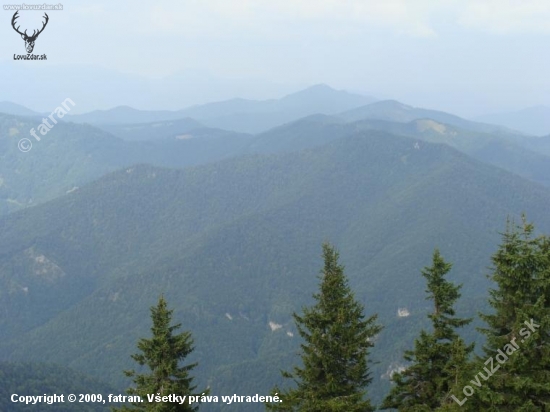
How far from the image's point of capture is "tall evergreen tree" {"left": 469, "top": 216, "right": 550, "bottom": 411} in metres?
26.1

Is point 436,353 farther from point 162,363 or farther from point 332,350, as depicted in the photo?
point 162,363

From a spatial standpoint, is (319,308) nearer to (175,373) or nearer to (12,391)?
(175,373)

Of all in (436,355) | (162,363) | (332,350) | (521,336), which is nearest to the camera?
(521,336)

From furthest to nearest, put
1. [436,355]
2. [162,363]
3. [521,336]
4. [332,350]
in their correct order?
[436,355] < [332,350] < [162,363] < [521,336]

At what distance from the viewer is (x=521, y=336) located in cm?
2680

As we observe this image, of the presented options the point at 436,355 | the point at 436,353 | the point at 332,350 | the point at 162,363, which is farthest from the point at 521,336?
the point at 162,363

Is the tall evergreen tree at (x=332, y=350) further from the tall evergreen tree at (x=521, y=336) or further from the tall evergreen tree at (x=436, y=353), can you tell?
the tall evergreen tree at (x=521, y=336)

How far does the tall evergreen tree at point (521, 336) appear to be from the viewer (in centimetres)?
2609

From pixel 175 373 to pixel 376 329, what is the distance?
37.4 ft

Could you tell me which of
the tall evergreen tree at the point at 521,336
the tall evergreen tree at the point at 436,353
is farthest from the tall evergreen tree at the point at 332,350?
the tall evergreen tree at the point at 521,336

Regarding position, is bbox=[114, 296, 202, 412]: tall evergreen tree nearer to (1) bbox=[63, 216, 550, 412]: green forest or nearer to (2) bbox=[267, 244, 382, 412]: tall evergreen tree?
(1) bbox=[63, 216, 550, 412]: green forest

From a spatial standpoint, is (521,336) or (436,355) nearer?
(521,336)

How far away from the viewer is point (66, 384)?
549ft

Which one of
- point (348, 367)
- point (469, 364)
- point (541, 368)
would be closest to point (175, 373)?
point (348, 367)
